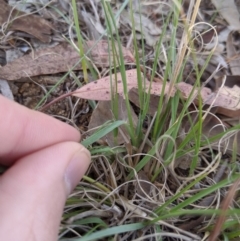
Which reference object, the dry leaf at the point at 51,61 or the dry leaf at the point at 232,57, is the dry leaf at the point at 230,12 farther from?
the dry leaf at the point at 51,61

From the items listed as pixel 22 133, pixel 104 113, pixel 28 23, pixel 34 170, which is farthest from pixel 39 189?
pixel 28 23

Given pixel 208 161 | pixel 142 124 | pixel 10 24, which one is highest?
pixel 10 24

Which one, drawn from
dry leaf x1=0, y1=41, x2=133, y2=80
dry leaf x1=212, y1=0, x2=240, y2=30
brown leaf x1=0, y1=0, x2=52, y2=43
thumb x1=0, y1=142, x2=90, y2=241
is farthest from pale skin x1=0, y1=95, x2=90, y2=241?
dry leaf x1=212, y1=0, x2=240, y2=30

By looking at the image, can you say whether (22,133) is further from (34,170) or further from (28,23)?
(28,23)

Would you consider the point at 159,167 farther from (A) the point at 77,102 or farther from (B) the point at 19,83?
(B) the point at 19,83

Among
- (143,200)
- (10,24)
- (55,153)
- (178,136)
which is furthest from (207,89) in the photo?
(10,24)

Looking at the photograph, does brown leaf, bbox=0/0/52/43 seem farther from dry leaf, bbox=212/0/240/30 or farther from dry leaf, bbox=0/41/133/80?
dry leaf, bbox=212/0/240/30

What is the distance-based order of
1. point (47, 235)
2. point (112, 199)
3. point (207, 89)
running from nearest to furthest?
point (47, 235), point (112, 199), point (207, 89)
